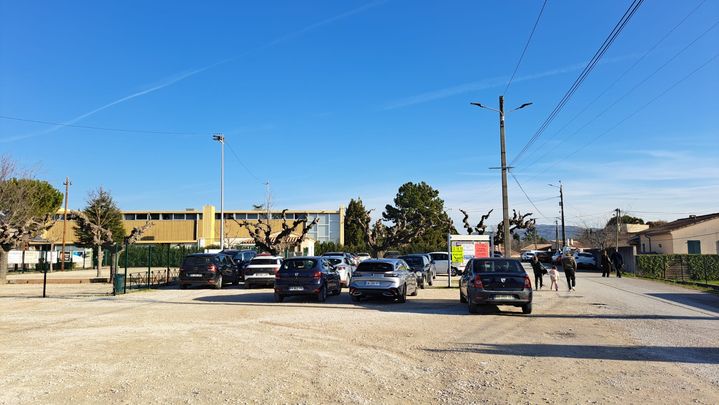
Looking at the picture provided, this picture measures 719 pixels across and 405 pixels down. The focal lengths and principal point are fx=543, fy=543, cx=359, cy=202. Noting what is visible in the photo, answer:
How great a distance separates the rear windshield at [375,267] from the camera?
17172 mm

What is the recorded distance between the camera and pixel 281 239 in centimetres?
3909

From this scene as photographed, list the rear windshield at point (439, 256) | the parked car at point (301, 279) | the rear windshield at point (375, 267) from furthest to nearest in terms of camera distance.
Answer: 1. the rear windshield at point (439, 256)
2. the parked car at point (301, 279)
3. the rear windshield at point (375, 267)

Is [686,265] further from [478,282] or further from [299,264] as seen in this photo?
[299,264]

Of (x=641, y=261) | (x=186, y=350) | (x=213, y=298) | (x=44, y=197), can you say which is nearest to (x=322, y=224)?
(x=44, y=197)

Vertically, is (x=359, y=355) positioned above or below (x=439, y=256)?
below

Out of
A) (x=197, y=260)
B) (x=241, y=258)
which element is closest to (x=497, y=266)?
(x=197, y=260)

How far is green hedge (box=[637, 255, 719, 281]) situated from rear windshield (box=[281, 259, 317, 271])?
22184 mm

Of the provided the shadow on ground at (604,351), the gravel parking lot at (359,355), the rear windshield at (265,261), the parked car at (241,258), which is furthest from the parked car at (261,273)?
the shadow on ground at (604,351)

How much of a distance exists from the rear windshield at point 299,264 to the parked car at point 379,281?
1.70 m

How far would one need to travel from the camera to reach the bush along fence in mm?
31531

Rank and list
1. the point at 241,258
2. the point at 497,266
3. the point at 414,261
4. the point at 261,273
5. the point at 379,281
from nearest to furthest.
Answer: the point at 497,266 → the point at 379,281 → the point at 261,273 → the point at 414,261 → the point at 241,258

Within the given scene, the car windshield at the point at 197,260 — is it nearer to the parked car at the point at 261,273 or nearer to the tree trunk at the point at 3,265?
the parked car at the point at 261,273

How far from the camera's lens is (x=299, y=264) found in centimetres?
1811

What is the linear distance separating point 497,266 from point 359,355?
7.98 metres
